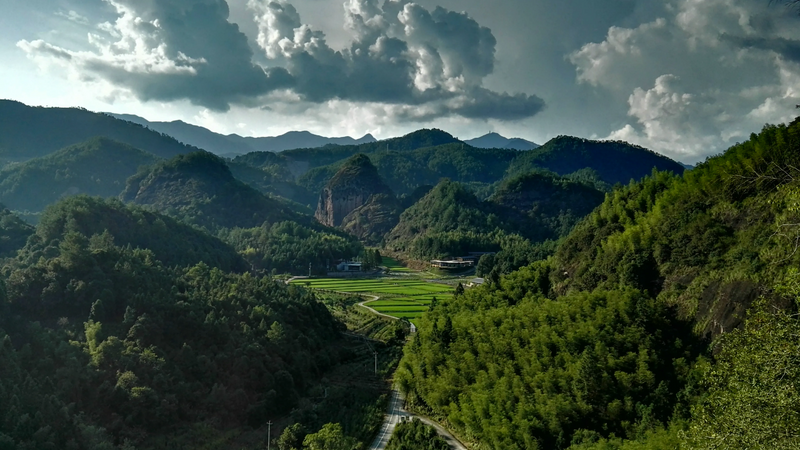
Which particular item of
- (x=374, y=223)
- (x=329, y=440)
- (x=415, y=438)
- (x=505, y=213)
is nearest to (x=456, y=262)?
(x=505, y=213)

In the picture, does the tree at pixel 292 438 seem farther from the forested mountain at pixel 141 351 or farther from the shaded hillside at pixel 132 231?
the shaded hillside at pixel 132 231

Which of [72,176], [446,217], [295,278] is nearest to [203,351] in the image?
[295,278]

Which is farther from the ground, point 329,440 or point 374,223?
point 374,223

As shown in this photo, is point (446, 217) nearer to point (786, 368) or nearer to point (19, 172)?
point (19, 172)

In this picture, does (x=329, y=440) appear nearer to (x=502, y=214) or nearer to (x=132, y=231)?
(x=132, y=231)

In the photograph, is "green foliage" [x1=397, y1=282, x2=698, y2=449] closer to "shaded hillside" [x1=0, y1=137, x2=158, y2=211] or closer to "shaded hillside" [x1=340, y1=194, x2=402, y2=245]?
"shaded hillside" [x1=340, y1=194, x2=402, y2=245]

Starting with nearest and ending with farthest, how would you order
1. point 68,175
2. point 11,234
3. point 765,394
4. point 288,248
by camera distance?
point 765,394
point 11,234
point 288,248
point 68,175

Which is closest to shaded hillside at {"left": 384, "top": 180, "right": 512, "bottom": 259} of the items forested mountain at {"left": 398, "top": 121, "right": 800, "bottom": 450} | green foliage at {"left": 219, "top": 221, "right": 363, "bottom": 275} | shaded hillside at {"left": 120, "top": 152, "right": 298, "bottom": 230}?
green foliage at {"left": 219, "top": 221, "right": 363, "bottom": 275}
